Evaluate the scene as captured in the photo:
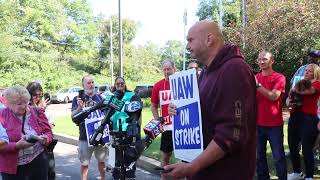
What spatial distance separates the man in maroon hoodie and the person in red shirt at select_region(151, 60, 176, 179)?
3936 mm

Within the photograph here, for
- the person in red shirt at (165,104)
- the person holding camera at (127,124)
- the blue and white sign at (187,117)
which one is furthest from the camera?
the person in red shirt at (165,104)

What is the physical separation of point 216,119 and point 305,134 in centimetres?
405

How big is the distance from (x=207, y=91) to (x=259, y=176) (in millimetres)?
4011

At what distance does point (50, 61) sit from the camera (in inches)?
2079

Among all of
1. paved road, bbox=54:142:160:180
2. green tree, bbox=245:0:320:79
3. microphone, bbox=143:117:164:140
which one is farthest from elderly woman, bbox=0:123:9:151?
green tree, bbox=245:0:320:79

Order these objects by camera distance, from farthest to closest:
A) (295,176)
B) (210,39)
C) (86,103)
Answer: (86,103) → (295,176) → (210,39)

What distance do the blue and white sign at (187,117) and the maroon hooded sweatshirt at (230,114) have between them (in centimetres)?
5

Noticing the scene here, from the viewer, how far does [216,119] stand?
2768 mm

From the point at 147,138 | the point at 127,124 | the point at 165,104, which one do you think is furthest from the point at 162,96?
the point at 147,138

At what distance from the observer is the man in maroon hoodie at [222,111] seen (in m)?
2.69

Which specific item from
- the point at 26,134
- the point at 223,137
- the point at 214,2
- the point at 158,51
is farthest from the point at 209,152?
the point at 158,51

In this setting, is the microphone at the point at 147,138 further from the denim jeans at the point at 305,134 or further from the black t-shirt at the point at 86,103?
the denim jeans at the point at 305,134

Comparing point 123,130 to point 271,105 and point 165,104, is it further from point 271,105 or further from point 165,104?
point 271,105

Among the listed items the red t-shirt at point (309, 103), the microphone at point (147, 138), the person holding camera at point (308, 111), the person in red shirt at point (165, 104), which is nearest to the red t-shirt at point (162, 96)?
the person in red shirt at point (165, 104)
